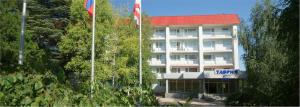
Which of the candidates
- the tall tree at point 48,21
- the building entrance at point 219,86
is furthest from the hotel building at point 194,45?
the tall tree at point 48,21

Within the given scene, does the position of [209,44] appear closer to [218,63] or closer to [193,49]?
[193,49]

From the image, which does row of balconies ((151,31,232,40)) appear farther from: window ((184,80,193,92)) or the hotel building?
window ((184,80,193,92))

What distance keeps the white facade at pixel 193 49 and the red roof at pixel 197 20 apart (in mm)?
703

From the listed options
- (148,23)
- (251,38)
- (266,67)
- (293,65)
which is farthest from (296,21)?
(148,23)

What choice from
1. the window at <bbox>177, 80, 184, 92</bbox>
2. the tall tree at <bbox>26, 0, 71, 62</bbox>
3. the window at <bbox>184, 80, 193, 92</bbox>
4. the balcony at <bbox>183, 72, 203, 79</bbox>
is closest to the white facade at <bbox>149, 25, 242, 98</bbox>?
the window at <bbox>177, 80, 184, 92</bbox>

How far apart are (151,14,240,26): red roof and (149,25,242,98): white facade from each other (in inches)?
27.7

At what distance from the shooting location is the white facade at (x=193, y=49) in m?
62.5

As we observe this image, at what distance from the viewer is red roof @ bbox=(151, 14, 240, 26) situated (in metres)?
64.1

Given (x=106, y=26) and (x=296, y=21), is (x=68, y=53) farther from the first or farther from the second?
(x=296, y=21)

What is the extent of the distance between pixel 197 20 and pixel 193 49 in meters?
5.04

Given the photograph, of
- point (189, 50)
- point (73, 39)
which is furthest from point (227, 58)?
point (73, 39)

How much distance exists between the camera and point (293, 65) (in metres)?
13.3

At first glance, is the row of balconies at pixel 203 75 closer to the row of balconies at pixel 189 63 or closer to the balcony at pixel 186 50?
the row of balconies at pixel 189 63

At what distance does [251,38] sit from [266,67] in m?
6.44
